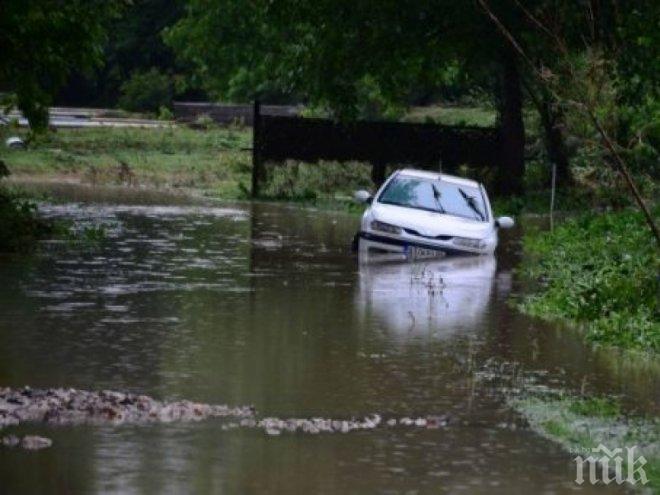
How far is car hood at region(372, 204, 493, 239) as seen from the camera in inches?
1006

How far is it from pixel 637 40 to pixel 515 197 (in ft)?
20.5

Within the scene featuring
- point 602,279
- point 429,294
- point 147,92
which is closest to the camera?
point 602,279

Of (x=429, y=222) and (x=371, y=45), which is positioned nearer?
(x=429, y=222)

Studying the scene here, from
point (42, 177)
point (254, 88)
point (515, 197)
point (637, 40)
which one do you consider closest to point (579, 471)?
point (637, 40)

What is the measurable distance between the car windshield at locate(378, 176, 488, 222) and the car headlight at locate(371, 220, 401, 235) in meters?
0.81

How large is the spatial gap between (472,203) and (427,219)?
1290mm

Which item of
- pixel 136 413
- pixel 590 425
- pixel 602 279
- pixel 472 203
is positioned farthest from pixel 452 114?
pixel 136 413

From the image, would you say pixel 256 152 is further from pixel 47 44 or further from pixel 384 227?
pixel 47 44

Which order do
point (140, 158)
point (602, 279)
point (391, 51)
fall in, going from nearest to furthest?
point (602, 279) → point (391, 51) → point (140, 158)

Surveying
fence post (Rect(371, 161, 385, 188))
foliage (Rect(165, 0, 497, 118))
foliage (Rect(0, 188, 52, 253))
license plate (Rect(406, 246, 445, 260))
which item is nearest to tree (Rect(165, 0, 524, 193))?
foliage (Rect(165, 0, 497, 118))

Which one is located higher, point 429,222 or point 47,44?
point 47,44

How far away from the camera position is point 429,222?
84.3ft

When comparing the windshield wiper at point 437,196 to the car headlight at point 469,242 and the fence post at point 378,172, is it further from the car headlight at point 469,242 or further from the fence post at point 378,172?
the fence post at point 378,172

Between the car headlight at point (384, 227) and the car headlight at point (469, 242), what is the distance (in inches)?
34.7
